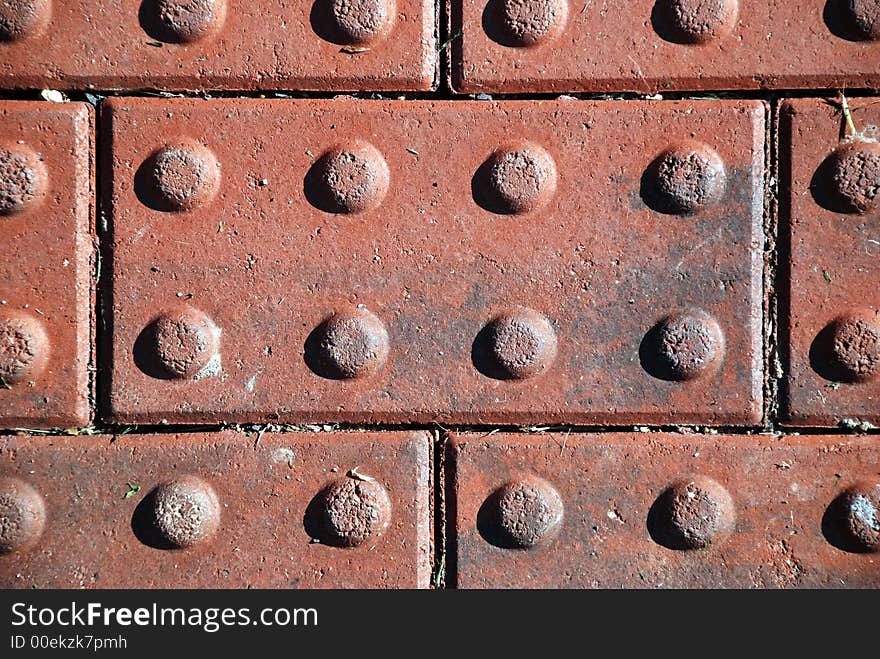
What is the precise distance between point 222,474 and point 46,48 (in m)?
0.88

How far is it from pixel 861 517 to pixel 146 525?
1.36 metres

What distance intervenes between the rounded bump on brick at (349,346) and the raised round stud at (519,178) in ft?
1.07

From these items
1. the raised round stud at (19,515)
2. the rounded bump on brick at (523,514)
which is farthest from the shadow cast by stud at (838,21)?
the raised round stud at (19,515)

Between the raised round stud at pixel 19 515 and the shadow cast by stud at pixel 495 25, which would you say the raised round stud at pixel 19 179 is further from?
the shadow cast by stud at pixel 495 25

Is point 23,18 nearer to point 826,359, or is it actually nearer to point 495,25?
point 495,25

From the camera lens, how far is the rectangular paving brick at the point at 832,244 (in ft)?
4.14

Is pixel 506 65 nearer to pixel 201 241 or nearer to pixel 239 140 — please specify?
pixel 239 140

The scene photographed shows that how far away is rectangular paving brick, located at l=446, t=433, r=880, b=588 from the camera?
Result: 1.28 metres

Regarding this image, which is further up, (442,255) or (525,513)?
(442,255)

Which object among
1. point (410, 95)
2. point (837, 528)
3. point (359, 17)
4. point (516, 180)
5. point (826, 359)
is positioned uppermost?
point (359, 17)

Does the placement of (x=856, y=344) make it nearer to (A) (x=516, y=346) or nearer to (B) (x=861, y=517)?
(B) (x=861, y=517)

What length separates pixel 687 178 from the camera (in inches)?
49.6

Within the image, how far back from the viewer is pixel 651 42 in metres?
1.27

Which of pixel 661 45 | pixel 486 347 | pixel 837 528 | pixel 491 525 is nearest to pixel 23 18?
pixel 486 347
